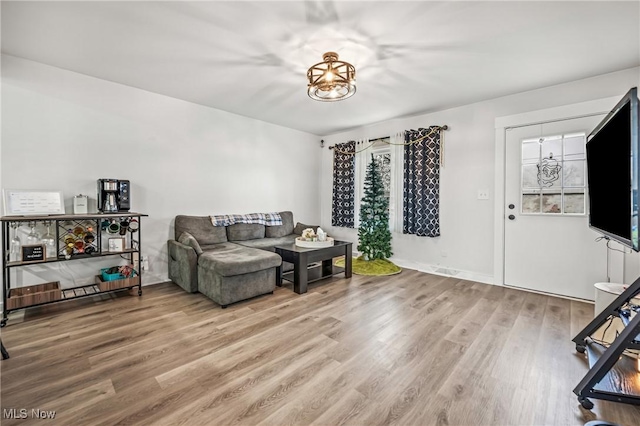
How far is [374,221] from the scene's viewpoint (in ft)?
15.3

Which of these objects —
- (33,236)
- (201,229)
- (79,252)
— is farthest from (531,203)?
(33,236)

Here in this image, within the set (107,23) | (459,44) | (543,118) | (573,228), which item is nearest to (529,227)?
(573,228)

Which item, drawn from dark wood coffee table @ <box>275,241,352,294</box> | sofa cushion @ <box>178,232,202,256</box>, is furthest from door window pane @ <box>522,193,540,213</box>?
sofa cushion @ <box>178,232,202,256</box>

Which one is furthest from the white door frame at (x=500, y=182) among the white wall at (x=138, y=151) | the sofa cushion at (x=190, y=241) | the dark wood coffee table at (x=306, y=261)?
the sofa cushion at (x=190, y=241)

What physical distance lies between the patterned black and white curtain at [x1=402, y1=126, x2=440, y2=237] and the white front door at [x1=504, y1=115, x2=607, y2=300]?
2.98 feet

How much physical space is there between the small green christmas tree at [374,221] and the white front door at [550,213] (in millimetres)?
1692

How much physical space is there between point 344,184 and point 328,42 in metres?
3.21

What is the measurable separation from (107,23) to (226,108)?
204 centimetres

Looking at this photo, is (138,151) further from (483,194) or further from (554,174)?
(554,174)

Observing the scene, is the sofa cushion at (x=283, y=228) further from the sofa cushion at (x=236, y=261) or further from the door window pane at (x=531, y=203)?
the door window pane at (x=531, y=203)

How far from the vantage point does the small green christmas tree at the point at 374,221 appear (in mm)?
4602

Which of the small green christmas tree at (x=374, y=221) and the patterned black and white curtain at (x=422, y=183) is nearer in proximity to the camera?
the patterned black and white curtain at (x=422, y=183)

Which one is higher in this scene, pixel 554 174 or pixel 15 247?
pixel 554 174

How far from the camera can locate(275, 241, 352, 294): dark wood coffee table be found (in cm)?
336
